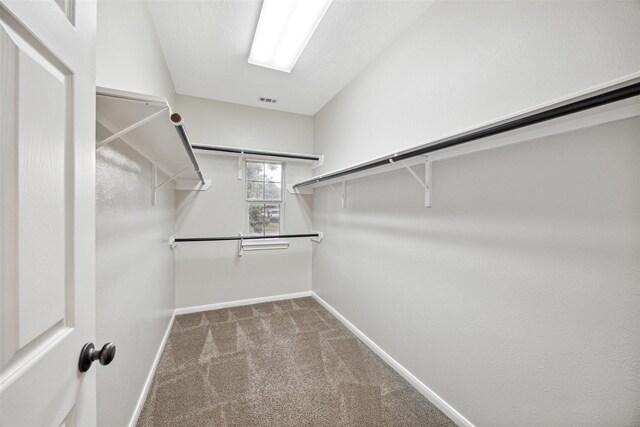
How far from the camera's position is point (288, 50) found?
6.79 feet

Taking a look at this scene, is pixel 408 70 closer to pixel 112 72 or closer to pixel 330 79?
pixel 330 79

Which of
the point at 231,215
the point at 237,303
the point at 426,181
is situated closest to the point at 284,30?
the point at 426,181

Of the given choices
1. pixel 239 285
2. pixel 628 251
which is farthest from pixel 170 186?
pixel 628 251

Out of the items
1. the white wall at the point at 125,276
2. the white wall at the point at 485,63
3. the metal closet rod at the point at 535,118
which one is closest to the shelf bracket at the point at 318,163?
the white wall at the point at 485,63

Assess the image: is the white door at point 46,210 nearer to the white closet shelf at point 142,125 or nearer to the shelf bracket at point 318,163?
the white closet shelf at point 142,125

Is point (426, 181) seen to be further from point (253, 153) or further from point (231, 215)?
point (231, 215)

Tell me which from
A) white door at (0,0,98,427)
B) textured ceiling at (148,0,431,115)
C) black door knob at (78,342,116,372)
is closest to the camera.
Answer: white door at (0,0,98,427)

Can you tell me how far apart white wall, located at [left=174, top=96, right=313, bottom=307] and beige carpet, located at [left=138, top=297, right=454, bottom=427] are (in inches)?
23.1

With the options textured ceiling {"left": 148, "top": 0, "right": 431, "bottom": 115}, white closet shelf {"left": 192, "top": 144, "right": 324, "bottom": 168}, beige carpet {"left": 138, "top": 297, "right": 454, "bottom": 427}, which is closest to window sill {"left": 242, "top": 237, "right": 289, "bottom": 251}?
beige carpet {"left": 138, "top": 297, "right": 454, "bottom": 427}

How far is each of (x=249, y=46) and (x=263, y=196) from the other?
70.0 inches

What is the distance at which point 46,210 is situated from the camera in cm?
51

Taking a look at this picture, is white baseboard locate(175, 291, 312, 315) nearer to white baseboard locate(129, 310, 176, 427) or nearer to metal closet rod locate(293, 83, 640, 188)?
white baseboard locate(129, 310, 176, 427)

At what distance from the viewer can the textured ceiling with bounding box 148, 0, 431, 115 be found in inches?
68.9

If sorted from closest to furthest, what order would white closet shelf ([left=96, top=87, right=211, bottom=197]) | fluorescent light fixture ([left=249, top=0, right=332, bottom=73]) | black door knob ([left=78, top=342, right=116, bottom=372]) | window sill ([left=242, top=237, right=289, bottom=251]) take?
1. black door knob ([left=78, top=342, right=116, bottom=372])
2. white closet shelf ([left=96, top=87, right=211, bottom=197])
3. fluorescent light fixture ([left=249, top=0, right=332, bottom=73])
4. window sill ([left=242, top=237, right=289, bottom=251])
